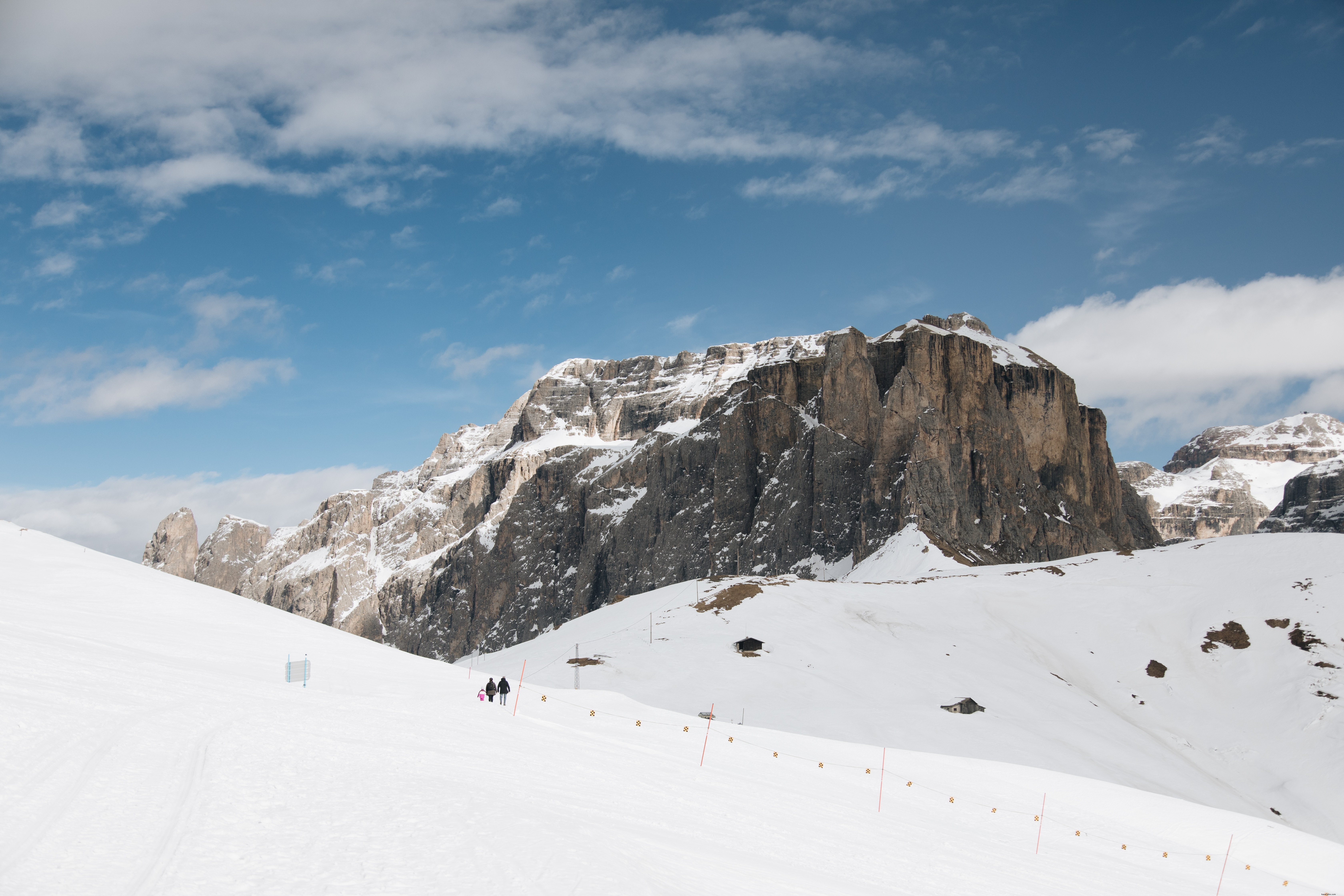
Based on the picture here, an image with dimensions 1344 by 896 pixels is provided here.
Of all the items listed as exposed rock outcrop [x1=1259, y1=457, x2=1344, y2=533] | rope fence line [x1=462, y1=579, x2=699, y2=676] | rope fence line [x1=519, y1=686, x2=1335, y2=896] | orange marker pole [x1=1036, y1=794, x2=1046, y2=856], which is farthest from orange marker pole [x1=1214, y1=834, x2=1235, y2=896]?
exposed rock outcrop [x1=1259, y1=457, x2=1344, y2=533]

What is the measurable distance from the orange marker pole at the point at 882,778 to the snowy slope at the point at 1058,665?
10423 millimetres

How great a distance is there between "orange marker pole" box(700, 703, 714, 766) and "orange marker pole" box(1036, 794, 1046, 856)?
28.2 ft

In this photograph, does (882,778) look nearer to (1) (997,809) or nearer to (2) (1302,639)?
(1) (997,809)

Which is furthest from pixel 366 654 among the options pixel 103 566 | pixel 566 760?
pixel 566 760

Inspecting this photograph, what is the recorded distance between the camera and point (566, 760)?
781 inches

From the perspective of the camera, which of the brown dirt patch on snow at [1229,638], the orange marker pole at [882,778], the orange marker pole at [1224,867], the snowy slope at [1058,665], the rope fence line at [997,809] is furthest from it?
the brown dirt patch on snow at [1229,638]

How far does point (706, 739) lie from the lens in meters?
26.2

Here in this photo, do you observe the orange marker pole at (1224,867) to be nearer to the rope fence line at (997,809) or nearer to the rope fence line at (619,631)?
the rope fence line at (997,809)

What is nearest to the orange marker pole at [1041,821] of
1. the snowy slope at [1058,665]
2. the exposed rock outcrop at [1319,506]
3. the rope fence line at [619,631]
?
the snowy slope at [1058,665]

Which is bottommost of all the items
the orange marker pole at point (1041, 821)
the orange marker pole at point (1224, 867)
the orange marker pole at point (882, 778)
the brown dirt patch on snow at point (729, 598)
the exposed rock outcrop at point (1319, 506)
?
the orange marker pole at point (1224, 867)

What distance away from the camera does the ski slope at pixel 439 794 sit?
11.5 metres

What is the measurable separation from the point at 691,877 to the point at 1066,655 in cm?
5690

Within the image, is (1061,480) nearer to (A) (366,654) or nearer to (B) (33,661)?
(A) (366,654)

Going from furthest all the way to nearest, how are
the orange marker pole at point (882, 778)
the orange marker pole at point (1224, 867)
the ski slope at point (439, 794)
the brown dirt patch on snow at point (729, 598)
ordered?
1. the brown dirt patch on snow at point (729, 598)
2. the orange marker pole at point (882, 778)
3. the orange marker pole at point (1224, 867)
4. the ski slope at point (439, 794)
